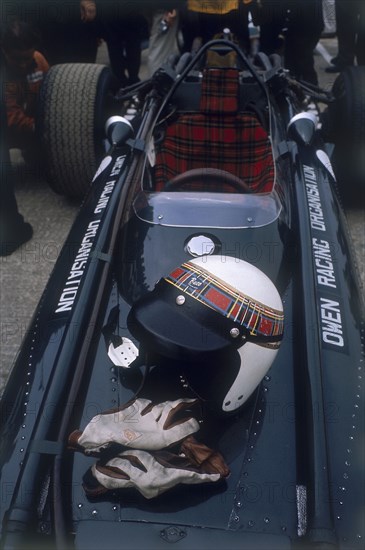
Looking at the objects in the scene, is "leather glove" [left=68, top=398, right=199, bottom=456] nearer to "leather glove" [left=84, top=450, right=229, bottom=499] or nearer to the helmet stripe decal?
"leather glove" [left=84, top=450, right=229, bottom=499]

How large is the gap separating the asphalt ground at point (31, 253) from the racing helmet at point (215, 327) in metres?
1.55

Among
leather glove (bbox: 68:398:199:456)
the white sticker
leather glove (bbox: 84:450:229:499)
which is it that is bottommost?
leather glove (bbox: 84:450:229:499)

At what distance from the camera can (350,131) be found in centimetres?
435

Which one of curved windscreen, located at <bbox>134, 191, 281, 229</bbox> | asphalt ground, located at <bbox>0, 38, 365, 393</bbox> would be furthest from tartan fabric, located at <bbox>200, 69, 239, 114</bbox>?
asphalt ground, located at <bbox>0, 38, 365, 393</bbox>

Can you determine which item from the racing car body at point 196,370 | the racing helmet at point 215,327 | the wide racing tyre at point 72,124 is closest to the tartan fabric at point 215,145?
the racing car body at point 196,370

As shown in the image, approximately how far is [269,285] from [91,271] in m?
0.84

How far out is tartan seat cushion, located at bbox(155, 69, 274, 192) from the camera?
3.57 meters

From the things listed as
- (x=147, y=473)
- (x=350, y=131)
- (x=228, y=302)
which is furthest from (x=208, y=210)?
(x=350, y=131)

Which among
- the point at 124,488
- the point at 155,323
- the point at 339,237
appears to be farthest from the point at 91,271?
the point at 339,237

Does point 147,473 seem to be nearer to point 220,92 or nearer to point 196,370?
point 196,370

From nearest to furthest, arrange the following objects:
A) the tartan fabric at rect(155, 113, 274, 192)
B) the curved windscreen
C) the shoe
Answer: the curved windscreen, the tartan fabric at rect(155, 113, 274, 192), the shoe

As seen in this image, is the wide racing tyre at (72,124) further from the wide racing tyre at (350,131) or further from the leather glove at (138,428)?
the leather glove at (138,428)

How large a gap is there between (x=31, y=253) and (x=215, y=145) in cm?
155

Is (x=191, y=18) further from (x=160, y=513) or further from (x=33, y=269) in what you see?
(x=160, y=513)
